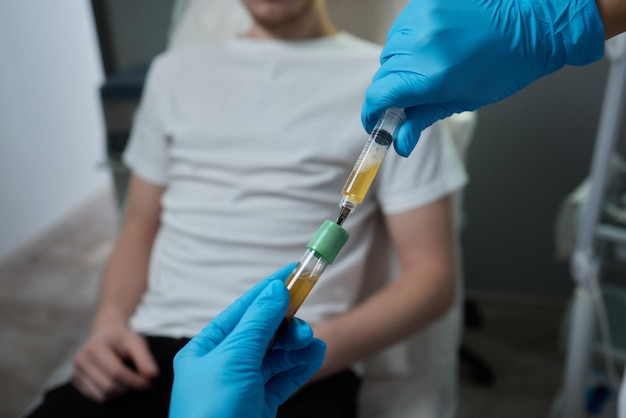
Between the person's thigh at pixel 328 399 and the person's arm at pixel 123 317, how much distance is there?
217 millimetres

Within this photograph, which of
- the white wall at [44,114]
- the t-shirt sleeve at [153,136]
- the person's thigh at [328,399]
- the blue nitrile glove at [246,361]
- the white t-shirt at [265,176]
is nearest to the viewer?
the blue nitrile glove at [246,361]

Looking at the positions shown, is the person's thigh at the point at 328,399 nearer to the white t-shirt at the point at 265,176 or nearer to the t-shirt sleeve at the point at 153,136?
the white t-shirt at the point at 265,176

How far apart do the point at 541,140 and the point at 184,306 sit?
3.80 feet

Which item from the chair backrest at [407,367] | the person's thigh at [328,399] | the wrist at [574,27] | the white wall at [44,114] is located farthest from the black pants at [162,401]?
the white wall at [44,114]

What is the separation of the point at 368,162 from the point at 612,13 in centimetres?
30

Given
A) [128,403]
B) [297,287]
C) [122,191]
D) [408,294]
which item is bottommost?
[122,191]

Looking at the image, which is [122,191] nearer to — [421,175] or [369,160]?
[421,175]

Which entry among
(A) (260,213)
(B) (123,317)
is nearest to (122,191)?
(B) (123,317)

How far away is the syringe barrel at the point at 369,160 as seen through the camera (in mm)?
574

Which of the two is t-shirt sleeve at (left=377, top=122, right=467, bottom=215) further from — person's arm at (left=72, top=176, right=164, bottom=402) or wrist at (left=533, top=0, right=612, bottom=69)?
person's arm at (left=72, top=176, right=164, bottom=402)

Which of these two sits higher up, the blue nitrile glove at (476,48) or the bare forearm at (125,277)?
the blue nitrile glove at (476,48)

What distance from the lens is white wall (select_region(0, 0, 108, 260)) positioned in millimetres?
2232

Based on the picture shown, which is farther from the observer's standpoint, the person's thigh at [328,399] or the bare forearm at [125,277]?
the bare forearm at [125,277]

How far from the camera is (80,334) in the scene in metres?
1.87
